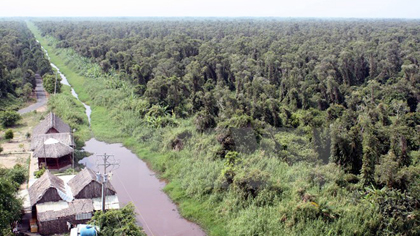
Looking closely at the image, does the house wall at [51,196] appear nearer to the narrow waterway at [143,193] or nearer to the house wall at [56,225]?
the house wall at [56,225]

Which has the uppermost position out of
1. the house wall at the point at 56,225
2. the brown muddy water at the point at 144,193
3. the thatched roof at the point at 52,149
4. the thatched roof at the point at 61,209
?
the thatched roof at the point at 52,149

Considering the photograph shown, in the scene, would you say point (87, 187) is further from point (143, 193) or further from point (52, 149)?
point (52, 149)

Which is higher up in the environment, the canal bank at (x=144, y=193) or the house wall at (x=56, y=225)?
the house wall at (x=56, y=225)

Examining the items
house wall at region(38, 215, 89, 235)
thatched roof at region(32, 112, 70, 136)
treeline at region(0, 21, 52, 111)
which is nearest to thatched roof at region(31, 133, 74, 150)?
thatched roof at region(32, 112, 70, 136)

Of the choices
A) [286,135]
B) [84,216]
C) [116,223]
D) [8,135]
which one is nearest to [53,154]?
[84,216]

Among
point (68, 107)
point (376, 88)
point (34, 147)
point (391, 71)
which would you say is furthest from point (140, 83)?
point (391, 71)

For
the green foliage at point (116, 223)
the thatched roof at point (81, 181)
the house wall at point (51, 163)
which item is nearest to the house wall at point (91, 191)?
the thatched roof at point (81, 181)

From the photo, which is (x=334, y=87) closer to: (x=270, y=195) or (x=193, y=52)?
(x=270, y=195)
